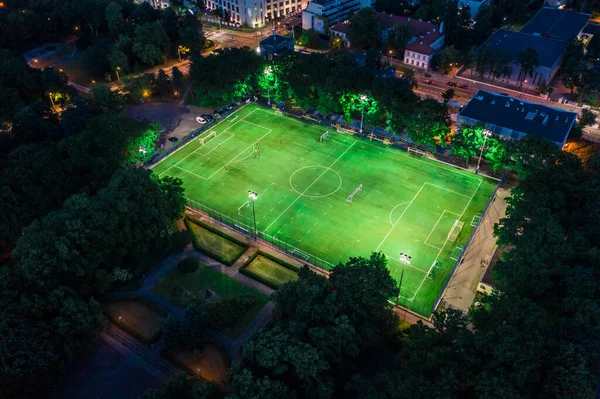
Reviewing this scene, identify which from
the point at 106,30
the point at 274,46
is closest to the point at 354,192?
the point at 274,46

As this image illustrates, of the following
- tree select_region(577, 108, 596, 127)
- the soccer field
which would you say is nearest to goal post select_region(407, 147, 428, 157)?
the soccer field

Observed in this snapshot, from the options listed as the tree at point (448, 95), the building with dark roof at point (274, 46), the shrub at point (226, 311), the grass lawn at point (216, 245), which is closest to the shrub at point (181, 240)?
the grass lawn at point (216, 245)

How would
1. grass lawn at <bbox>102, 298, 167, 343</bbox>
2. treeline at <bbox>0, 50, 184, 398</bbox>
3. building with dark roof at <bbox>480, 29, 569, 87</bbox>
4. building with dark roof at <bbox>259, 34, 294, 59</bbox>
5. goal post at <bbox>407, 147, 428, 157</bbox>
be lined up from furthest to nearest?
building with dark roof at <bbox>259, 34, 294, 59</bbox> → building with dark roof at <bbox>480, 29, 569, 87</bbox> → goal post at <bbox>407, 147, 428, 157</bbox> → grass lawn at <bbox>102, 298, 167, 343</bbox> → treeline at <bbox>0, 50, 184, 398</bbox>

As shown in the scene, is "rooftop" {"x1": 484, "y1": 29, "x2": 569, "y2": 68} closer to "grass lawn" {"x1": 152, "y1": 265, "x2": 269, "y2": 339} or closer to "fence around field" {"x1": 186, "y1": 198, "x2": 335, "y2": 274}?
"fence around field" {"x1": 186, "y1": 198, "x2": 335, "y2": 274}

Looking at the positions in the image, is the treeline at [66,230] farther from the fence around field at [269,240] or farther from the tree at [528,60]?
the tree at [528,60]

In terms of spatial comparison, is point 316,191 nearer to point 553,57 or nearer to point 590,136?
point 590,136

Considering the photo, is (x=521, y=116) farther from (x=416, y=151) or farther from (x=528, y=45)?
(x=528, y=45)
